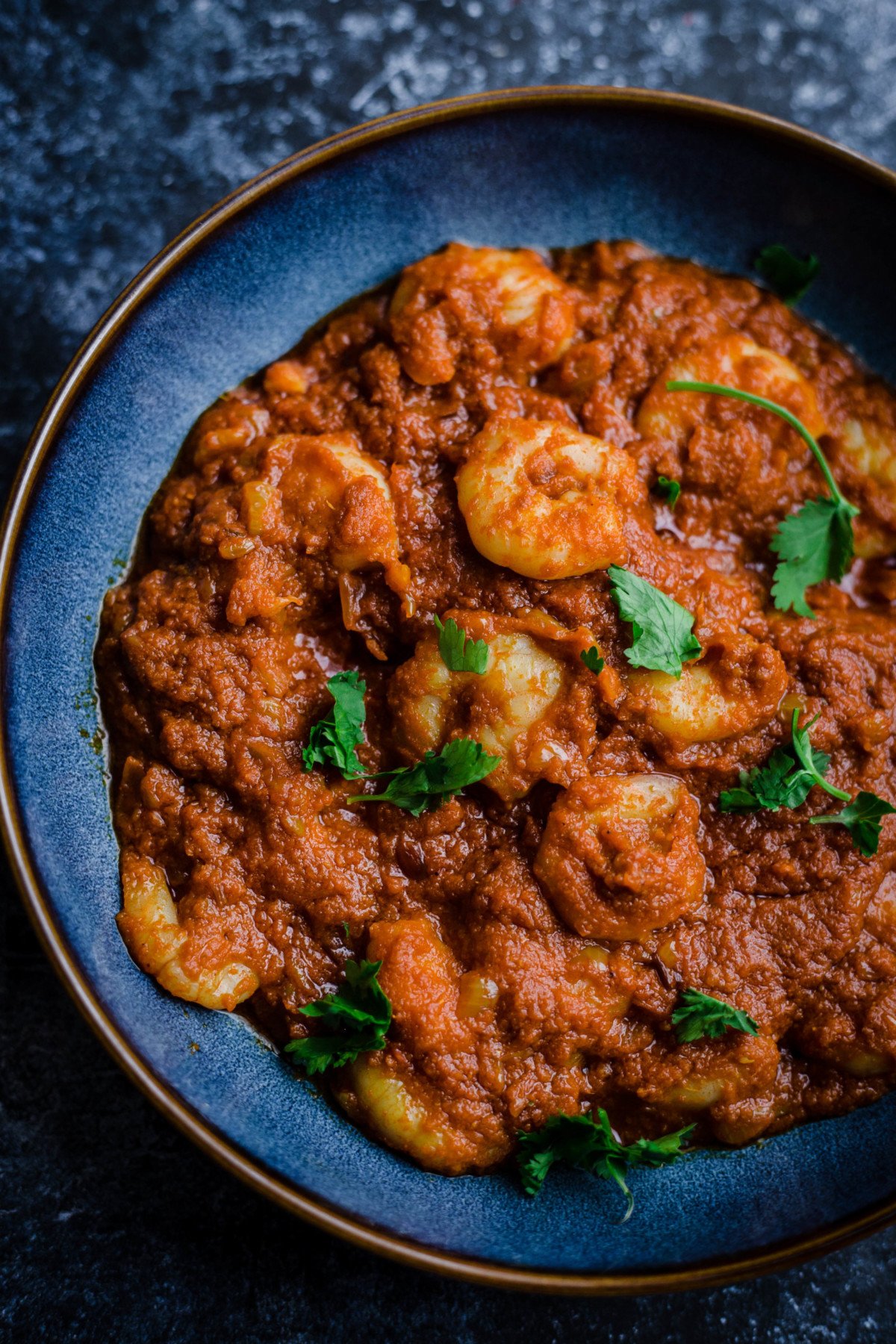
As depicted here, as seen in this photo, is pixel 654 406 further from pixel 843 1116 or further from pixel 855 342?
pixel 843 1116

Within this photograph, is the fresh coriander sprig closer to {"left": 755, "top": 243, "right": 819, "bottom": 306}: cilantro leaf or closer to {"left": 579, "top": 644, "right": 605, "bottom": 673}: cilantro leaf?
{"left": 579, "top": 644, "right": 605, "bottom": 673}: cilantro leaf

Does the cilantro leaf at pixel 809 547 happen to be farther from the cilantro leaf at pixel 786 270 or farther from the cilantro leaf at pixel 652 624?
the cilantro leaf at pixel 786 270

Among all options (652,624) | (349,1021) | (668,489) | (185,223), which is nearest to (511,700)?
(652,624)

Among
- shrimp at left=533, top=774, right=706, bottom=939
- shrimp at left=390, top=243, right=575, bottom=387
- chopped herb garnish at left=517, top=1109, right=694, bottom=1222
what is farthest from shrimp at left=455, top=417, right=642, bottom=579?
chopped herb garnish at left=517, top=1109, right=694, bottom=1222

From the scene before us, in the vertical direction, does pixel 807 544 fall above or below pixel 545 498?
below

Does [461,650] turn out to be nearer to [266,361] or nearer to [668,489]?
[668,489]

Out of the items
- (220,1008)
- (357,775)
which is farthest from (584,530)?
(220,1008)

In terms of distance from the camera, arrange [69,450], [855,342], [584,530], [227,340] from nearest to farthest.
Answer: [584,530] < [69,450] < [227,340] < [855,342]
